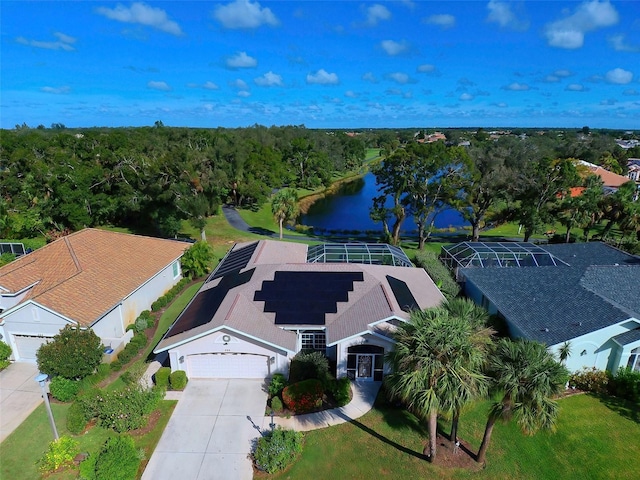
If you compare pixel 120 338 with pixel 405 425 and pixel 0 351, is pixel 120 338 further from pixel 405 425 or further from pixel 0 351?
pixel 405 425

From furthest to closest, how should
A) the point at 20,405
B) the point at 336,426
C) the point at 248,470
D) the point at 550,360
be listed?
the point at 20,405, the point at 336,426, the point at 248,470, the point at 550,360

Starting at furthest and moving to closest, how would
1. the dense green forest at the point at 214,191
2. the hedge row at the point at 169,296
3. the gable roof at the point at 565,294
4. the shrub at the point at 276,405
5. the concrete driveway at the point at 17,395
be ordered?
1. the dense green forest at the point at 214,191
2. the hedge row at the point at 169,296
3. the gable roof at the point at 565,294
4. the shrub at the point at 276,405
5. the concrete driveway at the point at 17,395

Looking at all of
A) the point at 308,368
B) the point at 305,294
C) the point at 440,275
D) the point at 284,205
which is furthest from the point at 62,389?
the point at 284,205

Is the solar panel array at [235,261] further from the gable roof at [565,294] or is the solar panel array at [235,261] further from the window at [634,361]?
the window at [634,361]

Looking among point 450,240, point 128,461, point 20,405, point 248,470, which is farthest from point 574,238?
point 20,405

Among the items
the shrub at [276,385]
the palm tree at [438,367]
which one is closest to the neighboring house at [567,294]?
the palm tree at [438,367]

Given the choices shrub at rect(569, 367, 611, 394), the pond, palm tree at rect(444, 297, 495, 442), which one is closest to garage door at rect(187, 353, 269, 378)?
palm tree at rect(444, 297, 495, 442)
